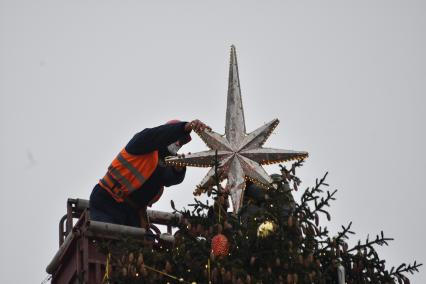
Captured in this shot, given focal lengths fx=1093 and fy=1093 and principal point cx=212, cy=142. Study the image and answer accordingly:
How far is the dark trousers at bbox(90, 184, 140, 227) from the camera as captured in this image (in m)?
17.1

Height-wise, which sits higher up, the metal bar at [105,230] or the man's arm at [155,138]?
the man's arm at [155,138]

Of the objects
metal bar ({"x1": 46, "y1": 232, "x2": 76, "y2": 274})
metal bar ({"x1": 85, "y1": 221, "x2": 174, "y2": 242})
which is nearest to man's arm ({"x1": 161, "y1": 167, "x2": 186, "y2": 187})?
metal bar ({"x1": 46, "y1": 232, "x2": 76, "y2": 274})

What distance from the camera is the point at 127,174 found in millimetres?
17359

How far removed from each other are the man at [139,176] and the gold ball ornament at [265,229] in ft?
14.7

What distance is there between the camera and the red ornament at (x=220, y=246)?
1234 cm

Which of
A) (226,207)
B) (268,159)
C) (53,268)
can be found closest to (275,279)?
(226,207)

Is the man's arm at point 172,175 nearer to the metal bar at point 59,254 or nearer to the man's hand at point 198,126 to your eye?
the man's hand at point 198,126

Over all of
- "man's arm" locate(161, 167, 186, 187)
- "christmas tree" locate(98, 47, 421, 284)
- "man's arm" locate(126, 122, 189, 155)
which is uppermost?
"man's arm" locate(126, 122, 189, 155)

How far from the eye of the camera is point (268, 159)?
15.7 meters

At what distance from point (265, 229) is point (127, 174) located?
5066 millimetres

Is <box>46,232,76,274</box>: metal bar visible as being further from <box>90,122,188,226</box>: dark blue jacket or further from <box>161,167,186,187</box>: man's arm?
<box>161,167,186,187</box>: man's arm

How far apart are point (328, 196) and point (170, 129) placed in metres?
4.75

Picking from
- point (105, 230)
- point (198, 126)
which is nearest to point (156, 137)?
point (198, 126)

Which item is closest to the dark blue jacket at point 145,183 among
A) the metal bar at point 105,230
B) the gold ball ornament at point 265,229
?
the metal bar at point 105,230
